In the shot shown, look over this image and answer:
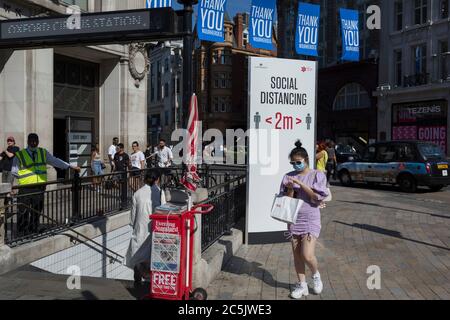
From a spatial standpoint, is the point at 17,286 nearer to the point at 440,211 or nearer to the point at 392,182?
the point at 440,211

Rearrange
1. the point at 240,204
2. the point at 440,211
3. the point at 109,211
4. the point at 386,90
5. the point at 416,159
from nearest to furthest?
the point at 240,204, the point at 109,211, the point at 440,211, the point at 416,159, the point at 386,90

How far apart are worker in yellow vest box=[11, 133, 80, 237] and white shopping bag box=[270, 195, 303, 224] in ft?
12.0

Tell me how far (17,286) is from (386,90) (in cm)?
3170

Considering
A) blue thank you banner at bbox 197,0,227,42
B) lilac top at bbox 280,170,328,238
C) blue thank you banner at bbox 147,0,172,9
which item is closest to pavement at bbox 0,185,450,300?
lilac top at bbox 280,170,328,238

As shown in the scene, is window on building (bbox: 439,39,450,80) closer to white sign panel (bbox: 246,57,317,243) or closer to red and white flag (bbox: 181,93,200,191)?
white sign panel (bbox: 246,57,317,243)

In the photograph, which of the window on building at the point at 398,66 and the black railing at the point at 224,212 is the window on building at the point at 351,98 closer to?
the window on building at the point at 398,66

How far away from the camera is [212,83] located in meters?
64.4

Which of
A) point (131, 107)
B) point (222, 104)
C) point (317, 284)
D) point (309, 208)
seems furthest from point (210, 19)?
point (222, 104)

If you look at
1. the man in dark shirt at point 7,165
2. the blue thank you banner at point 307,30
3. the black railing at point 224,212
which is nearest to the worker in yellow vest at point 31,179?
the black railing at point 224,212

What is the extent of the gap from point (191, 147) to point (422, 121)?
29.3 metres

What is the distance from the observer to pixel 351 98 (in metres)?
37.7

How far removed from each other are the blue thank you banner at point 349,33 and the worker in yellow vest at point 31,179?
67.7 ft

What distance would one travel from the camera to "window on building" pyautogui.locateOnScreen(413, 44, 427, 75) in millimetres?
31220
